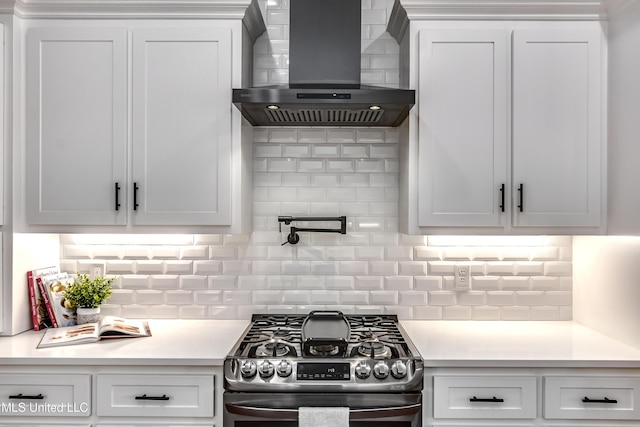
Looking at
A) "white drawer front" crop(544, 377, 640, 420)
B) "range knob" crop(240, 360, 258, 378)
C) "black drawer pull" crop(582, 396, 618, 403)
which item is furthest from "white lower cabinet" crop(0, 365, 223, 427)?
"black drawer pull" crop(582, 396, 618, 403)

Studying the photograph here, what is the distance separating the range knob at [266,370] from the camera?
1935mm

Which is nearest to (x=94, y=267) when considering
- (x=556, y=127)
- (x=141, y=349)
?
(x=141, y=349)

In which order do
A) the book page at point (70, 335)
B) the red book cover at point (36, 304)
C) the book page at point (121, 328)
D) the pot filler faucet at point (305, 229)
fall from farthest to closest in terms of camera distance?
the pot filler faucet at point (305, 229), the red book cover at point (36, 304), the book page at point (121, 328), the book page at point (70, 335)

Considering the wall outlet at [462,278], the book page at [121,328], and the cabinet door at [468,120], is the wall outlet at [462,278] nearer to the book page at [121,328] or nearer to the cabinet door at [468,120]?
the cabinet door at [468,120]

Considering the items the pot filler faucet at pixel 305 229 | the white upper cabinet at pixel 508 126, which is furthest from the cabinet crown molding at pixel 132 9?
the pot filler faucet at pixel 305 229

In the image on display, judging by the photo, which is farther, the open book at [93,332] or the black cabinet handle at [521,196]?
the black cabinet handle at [521,196]

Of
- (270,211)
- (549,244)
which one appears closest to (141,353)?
(270,211)

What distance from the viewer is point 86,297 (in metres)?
2.44

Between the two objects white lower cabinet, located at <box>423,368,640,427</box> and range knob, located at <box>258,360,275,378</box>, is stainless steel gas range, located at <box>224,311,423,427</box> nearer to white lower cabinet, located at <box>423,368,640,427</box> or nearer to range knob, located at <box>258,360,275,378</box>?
range knob, located at <box>258,360,275,378</box>

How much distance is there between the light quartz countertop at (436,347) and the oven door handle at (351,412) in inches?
7.4

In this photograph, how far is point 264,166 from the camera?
2.67 metres

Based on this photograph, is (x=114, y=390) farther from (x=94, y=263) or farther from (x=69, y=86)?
(x=69, y=86)

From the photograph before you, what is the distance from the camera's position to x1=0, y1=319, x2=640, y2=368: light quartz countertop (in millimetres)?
1962

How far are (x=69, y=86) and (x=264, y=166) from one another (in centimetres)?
98
